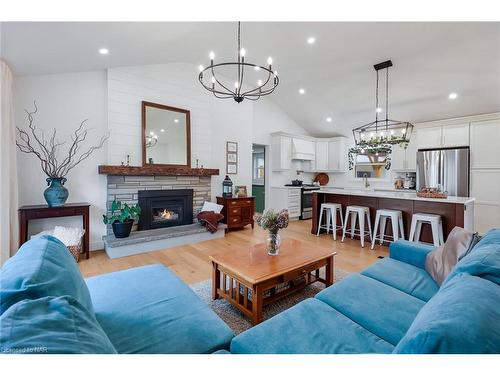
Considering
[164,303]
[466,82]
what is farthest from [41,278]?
[466,82]

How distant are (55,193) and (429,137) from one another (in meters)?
7.36

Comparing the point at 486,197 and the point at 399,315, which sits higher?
the point at 486,197

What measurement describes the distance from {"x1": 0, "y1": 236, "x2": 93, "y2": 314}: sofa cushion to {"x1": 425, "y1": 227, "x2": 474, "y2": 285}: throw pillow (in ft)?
7.59

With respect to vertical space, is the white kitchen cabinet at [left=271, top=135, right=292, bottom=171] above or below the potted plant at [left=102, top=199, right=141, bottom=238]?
above

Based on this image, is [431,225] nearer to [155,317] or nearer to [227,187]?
[227,187]

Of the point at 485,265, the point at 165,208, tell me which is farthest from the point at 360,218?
the point at 165,208

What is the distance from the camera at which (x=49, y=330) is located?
0.69 metres

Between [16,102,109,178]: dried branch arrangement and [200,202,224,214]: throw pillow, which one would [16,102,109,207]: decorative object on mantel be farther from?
[200,202,224,214]: throw pillow

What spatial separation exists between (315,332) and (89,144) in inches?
166

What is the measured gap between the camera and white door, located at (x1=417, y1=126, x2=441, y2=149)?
18.1 feet

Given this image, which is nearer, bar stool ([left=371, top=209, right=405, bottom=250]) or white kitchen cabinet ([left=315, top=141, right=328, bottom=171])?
bar stool ([left=371, top=209, right=405, bottom=250])

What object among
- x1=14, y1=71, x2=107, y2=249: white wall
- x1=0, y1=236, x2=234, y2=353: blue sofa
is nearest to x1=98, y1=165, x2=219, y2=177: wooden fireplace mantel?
x1=14, y1=71, x2=107, y2=249: white wall

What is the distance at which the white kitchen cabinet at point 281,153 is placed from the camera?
21.8ft

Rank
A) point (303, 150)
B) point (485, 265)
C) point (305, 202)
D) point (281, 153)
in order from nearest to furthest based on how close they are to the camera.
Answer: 1. point (485, 265)
2. point (281, 153)
3. point (305, 202)
4. point (303, 150)
